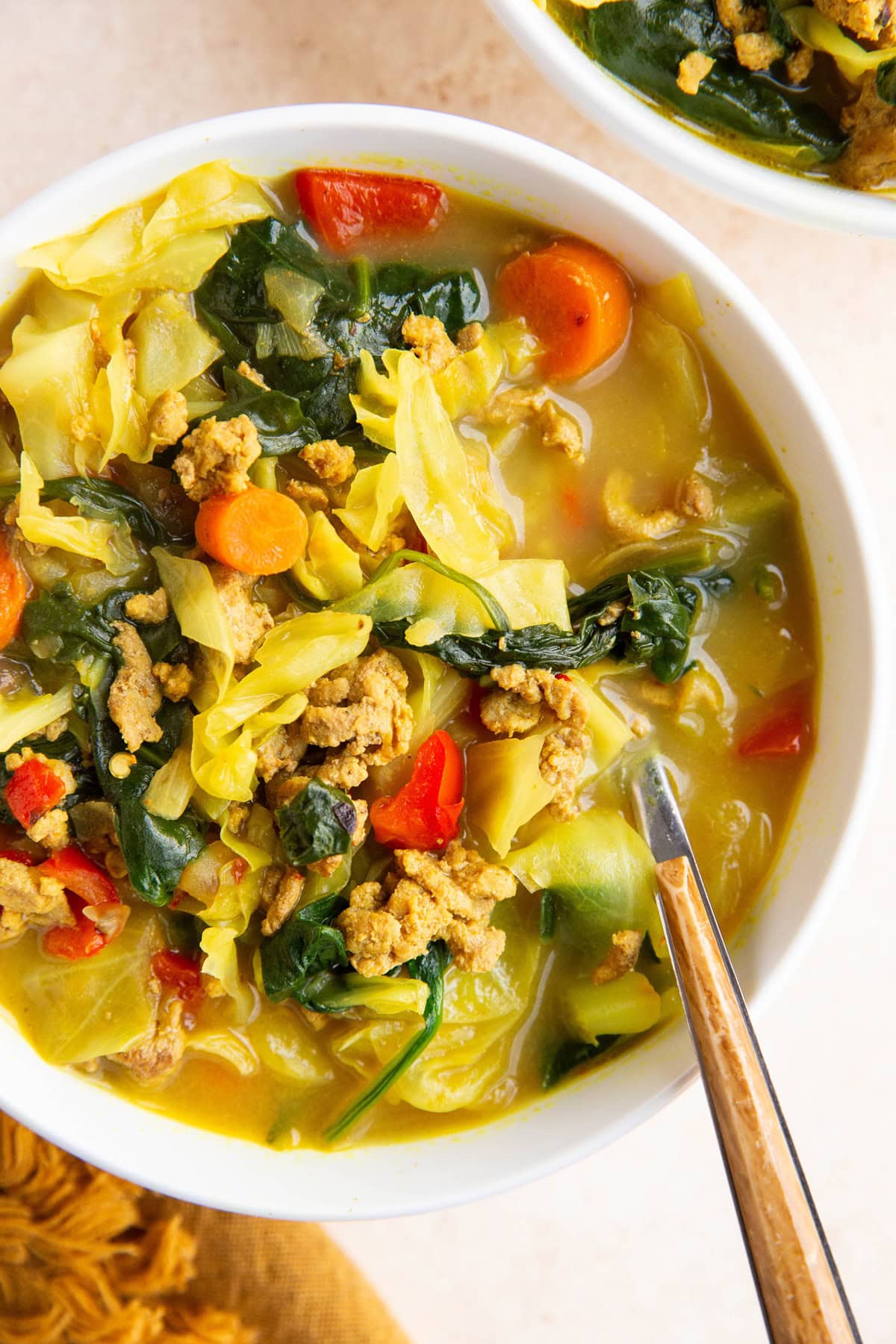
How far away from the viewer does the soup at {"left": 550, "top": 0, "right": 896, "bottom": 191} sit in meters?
2.62

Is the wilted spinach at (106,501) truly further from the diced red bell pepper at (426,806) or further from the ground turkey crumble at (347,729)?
the diced red bell pepper at (426,806)

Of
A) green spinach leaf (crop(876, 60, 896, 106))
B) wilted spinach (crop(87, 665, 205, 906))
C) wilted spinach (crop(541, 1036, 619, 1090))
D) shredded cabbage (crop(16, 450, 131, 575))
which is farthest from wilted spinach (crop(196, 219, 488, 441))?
wilted spinach (crop(541, 1036, 619, 1090))

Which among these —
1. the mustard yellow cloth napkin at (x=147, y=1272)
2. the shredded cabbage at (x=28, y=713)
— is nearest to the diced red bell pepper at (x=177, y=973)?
the shredded cabbage at (x=28, y=713)

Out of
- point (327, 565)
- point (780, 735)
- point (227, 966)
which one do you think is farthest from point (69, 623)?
point (780, 735)

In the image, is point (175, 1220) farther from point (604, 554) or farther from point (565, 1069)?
point (604, 554)

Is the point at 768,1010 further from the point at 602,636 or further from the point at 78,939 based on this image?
the point at 78,939

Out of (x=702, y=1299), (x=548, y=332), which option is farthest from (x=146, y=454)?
(x=702, y=1299)

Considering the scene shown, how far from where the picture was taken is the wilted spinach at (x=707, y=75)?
2637 mm

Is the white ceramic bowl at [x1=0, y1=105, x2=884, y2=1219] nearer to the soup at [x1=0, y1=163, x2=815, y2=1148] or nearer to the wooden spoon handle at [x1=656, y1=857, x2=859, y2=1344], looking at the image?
the soup at [x1=0, y1=163, x2=815, y2=1148]

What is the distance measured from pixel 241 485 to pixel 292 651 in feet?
1.09

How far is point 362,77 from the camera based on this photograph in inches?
115

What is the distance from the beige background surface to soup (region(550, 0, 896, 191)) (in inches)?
11.7

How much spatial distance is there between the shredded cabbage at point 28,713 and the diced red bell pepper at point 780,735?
1.43 meters

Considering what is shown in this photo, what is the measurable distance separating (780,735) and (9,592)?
5.34 feet
